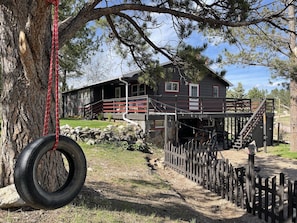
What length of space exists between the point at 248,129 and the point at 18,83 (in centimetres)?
1471

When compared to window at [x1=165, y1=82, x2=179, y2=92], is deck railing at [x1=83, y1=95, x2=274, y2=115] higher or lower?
lower

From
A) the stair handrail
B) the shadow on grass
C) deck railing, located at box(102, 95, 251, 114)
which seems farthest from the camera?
deck railing, located at box(102, 95, 251, 114)

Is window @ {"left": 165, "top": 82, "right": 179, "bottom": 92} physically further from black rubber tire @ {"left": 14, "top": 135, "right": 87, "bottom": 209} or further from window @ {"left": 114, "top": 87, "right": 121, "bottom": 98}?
black rubber tire @ {"left": 14, "top": 135, "right": 87, "bottom": 209}

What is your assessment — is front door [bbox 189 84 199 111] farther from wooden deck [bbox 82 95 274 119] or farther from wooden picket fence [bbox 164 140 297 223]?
wooden picket fence [bbox 164 140 297 223]

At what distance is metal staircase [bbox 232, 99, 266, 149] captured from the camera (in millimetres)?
14805

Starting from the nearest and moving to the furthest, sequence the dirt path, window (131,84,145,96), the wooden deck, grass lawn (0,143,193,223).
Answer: grass lawn (0,143,193,223) → the dirt path → the wooden deck → window (131,84,145,96)

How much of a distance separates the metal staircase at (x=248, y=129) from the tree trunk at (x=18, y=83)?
522 inches

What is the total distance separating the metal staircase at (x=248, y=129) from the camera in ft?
48.6

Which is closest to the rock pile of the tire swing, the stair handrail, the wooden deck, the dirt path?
the dirt path

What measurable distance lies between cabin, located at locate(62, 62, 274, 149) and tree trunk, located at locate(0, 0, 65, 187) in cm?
775

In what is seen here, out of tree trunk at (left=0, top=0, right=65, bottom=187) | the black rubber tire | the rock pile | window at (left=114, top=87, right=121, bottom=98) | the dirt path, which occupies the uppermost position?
window at (left=114, top=87, right=121, bottom=98)

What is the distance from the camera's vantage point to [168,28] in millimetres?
5598

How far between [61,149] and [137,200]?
302cm

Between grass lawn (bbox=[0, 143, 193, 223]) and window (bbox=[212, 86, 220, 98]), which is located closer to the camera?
grass lawn (bbox=[0, 143, 193, 223])
